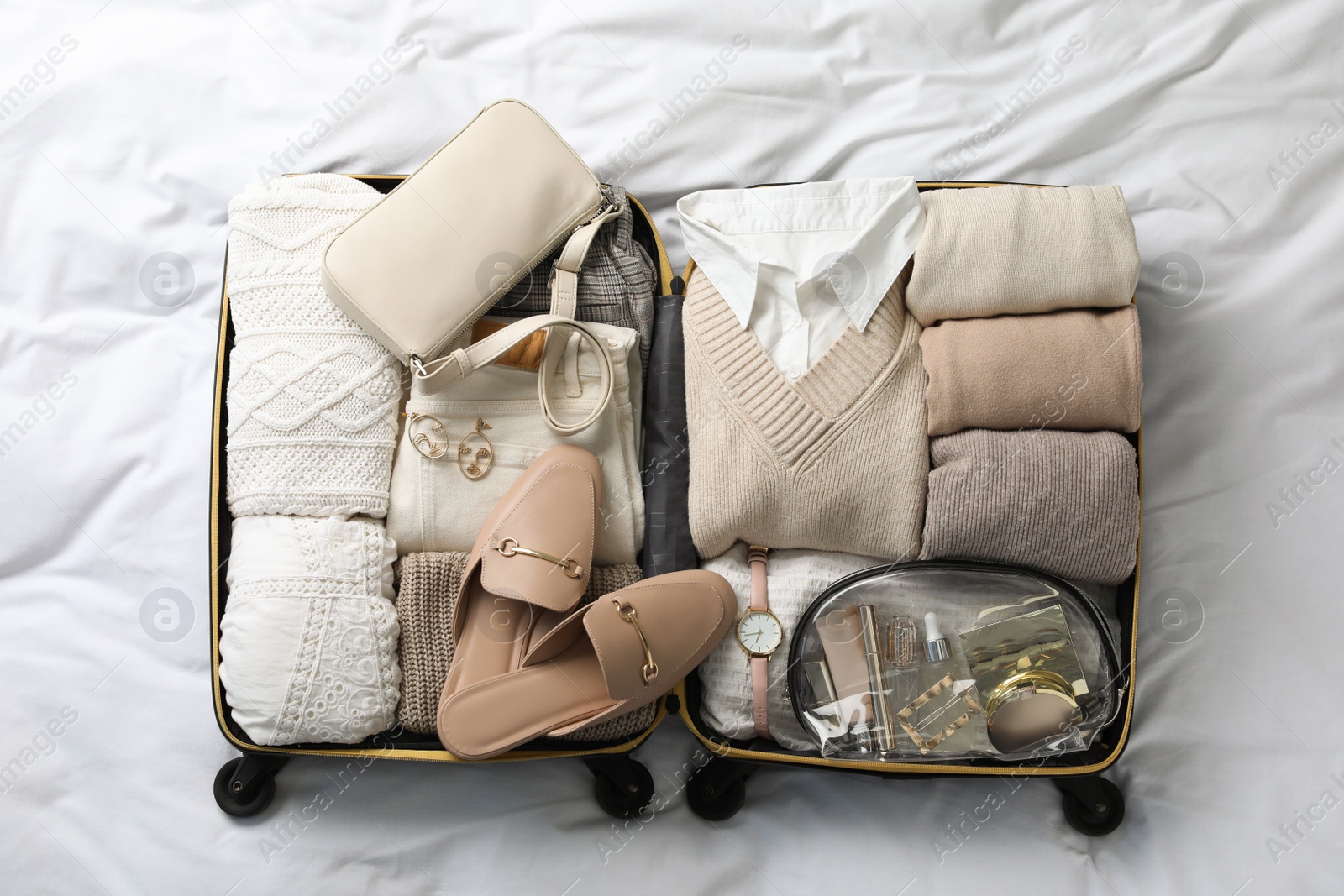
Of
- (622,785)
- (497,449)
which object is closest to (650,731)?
(622,785)

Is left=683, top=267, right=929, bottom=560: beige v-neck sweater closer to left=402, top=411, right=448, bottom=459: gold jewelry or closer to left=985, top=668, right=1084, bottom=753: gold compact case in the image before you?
left=985, top=668, right=1084, bottom=753: gold compact case

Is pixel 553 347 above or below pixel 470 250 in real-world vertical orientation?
below

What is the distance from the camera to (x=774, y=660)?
1.10 metres

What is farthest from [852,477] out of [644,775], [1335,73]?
[1335,73]

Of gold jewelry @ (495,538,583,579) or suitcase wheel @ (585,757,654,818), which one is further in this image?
suitcase wheel @ (585,757,654,818)

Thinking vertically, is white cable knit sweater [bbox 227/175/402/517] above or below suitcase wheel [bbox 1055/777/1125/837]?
above

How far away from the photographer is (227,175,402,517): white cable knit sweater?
1.11 metres

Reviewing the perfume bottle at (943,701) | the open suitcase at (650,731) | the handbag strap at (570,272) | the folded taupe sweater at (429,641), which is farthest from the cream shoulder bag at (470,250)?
the perfume bottle at (943,701)

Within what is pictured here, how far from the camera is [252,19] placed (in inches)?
56.1

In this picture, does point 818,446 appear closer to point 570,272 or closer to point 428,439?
point 570,272

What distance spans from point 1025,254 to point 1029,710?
60 cm

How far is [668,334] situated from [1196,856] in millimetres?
1108

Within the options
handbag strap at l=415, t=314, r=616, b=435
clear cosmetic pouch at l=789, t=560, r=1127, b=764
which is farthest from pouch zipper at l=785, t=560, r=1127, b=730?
handbag strap at l=415, t=314, r=616, b=435

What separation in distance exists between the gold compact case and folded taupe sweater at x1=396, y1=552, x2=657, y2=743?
48 cm
